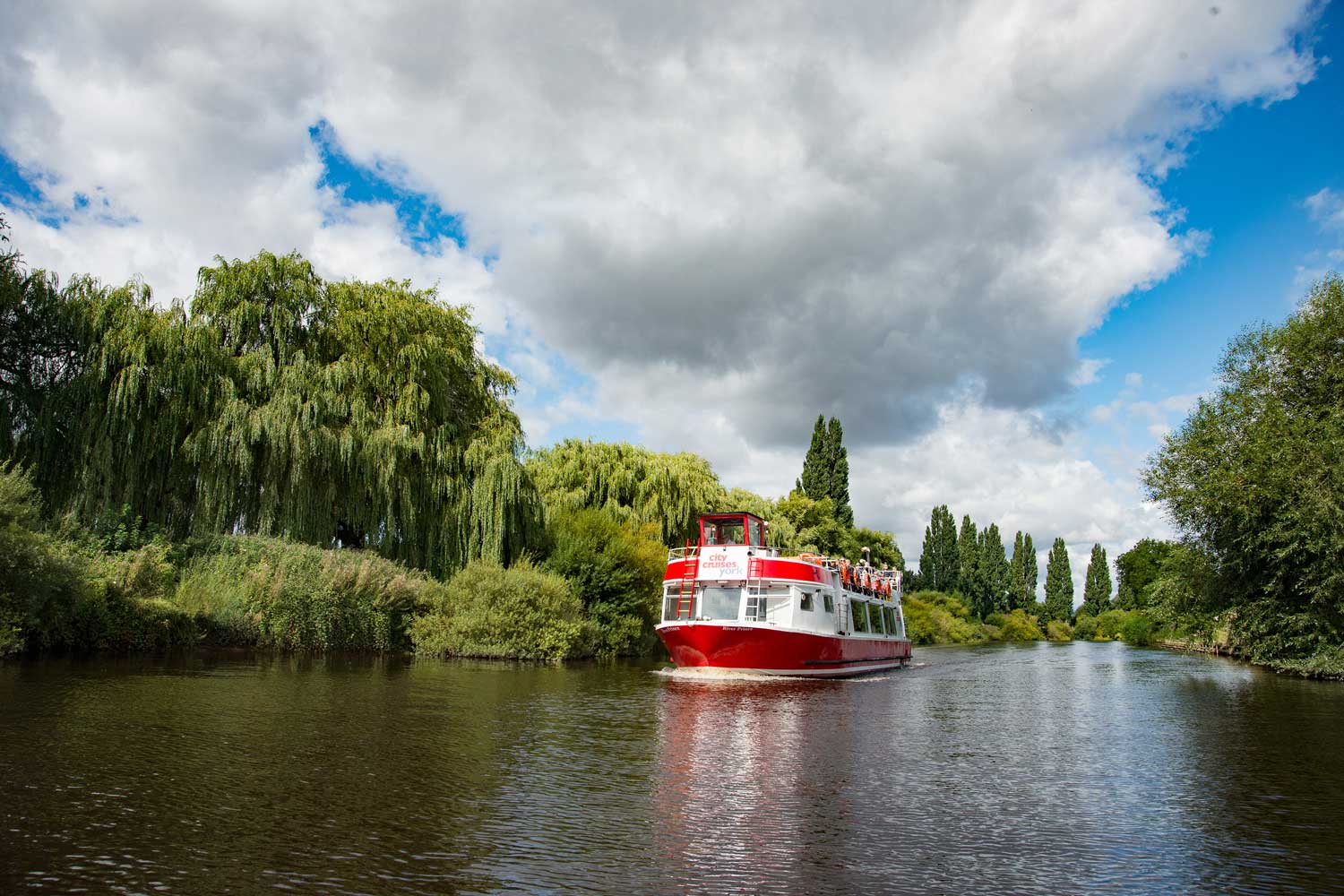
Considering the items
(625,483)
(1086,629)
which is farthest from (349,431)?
(1086,629)

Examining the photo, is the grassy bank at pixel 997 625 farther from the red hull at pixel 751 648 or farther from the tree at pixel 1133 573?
the red hull at pixel 751 648

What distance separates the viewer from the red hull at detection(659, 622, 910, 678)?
83.4 feet

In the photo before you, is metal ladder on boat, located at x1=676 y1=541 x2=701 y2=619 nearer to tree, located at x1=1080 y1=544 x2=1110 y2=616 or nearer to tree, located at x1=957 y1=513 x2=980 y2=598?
tree, located at x1=957 y1=513 x2=980 y2=598

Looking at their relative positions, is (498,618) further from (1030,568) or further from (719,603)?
(1030,568)

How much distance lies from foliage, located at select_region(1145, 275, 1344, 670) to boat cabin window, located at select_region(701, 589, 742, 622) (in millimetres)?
15320

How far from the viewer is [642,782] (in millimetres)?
9773

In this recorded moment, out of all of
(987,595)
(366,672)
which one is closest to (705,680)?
(366,672)

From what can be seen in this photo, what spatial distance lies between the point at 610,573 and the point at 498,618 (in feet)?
23.4

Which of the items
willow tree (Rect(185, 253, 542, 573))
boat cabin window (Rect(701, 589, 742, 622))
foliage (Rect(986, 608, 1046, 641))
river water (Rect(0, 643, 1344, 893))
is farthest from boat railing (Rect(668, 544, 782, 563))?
foliage (Rect(986, 608, 1046, 641))

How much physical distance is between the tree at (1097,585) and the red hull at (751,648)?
11038 centimetres

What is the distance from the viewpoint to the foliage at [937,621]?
7381 cm

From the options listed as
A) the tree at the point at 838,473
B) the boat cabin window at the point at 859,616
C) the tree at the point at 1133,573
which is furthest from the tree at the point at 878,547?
the tree at the point at 1133,573

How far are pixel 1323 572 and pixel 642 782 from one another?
85.2ft

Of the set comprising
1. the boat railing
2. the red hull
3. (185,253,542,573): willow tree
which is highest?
(185,253,542,573): willow tree
